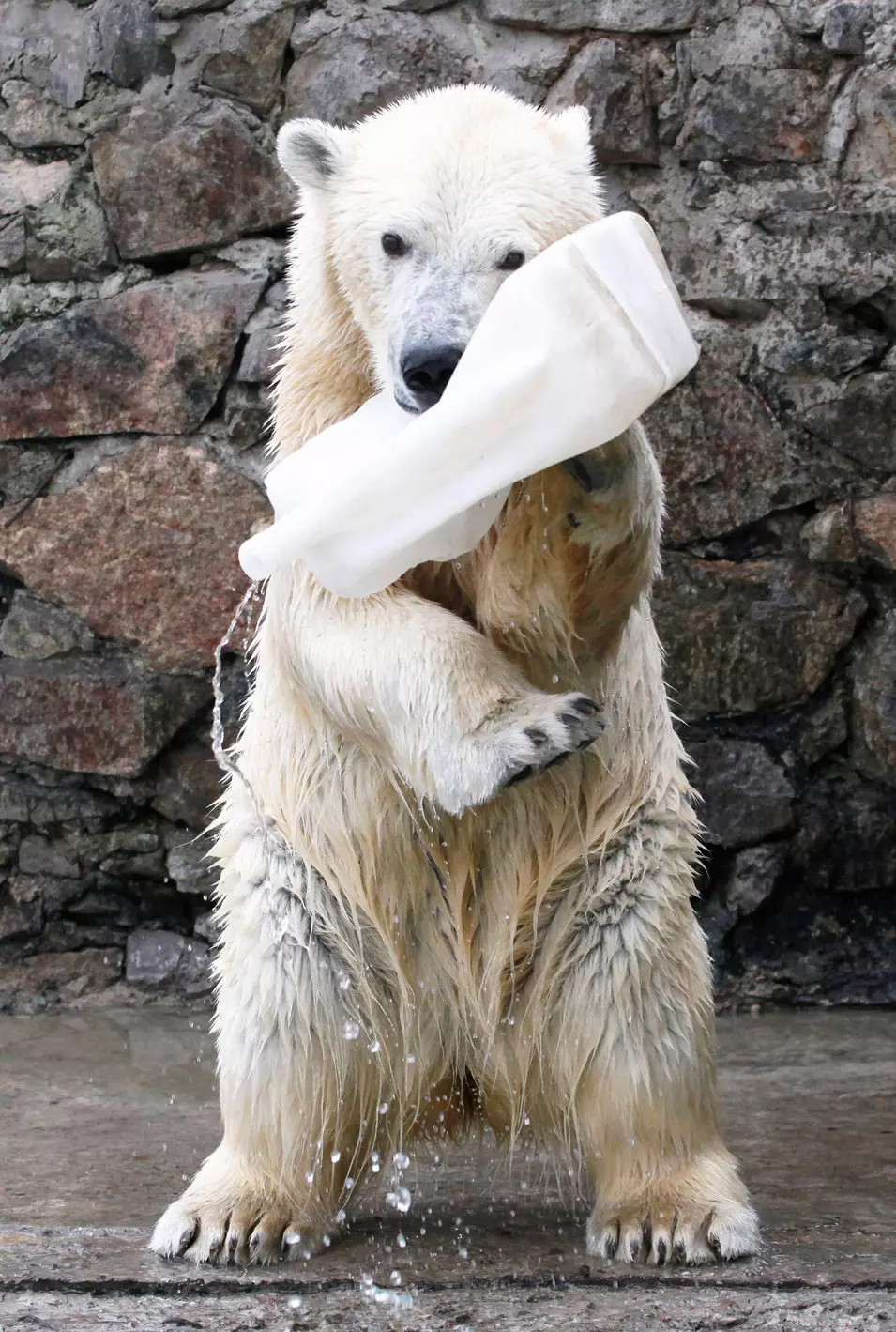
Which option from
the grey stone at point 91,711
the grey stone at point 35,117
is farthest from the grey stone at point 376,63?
the grey stone at point 91,711

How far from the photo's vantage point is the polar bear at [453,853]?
7.92ft

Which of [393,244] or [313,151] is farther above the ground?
[313,151]

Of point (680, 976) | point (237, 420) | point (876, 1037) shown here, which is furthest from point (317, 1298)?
point (237, 420)

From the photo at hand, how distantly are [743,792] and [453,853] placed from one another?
1.68m

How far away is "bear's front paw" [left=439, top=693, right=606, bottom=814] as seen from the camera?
7.28ft

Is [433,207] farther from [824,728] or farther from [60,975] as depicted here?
[60,975]

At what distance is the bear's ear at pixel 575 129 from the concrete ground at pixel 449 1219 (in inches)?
66.9

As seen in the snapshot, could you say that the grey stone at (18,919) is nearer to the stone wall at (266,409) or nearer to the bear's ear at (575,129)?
the stone wall at (266,409)

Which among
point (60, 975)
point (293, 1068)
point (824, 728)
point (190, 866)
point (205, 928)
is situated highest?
point (824, 728)

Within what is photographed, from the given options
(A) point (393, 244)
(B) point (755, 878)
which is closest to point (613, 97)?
(A) point (393, 244)

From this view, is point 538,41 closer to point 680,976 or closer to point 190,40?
point 190,40

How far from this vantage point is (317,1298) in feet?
7.50

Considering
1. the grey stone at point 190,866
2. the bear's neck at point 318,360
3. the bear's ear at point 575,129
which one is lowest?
the grey stone at point 190,866

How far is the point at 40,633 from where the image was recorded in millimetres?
4266
